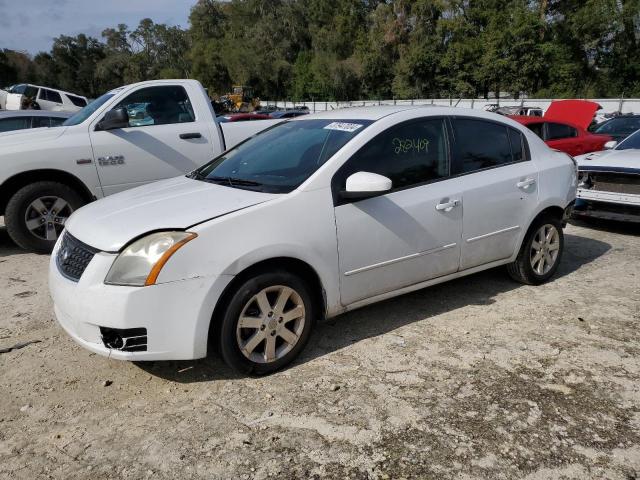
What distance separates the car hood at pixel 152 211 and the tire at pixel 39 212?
2.59 metres

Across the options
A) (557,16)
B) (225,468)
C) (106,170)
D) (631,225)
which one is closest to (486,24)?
(557,16)

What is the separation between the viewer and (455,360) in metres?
3.45

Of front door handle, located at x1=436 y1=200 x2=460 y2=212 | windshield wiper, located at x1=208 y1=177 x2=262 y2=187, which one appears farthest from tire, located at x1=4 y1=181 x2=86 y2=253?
front door handle, located at x1=436 y1=200 x2=460 y2=212

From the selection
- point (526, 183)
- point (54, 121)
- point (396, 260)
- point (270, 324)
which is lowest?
point (270, 324)

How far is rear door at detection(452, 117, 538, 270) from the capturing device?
13.5 feet

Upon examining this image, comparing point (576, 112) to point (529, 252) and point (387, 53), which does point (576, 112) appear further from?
point (387, 53)

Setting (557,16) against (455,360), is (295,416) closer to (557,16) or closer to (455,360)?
(455,360)

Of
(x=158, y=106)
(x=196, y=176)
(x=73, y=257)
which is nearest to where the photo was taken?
(x=73, y=257)

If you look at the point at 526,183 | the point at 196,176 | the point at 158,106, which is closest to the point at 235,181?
the point at 196,176

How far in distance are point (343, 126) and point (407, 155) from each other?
0.50m

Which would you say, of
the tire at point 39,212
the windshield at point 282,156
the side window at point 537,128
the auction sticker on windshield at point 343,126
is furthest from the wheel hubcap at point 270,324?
the side window at point 537,128

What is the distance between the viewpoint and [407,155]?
3838 millimetres

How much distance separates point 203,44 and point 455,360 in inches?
3711

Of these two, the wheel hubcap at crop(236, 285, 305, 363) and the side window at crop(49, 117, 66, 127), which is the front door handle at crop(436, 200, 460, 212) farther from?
the side window at crop(49, 117, 66, 127)
